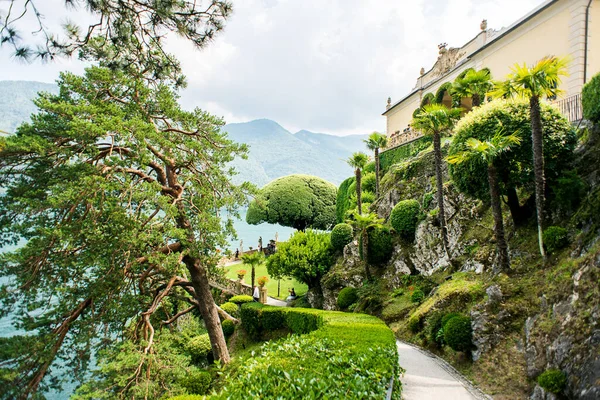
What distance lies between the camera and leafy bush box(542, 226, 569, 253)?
395 inches

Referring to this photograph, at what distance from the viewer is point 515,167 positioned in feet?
39.1

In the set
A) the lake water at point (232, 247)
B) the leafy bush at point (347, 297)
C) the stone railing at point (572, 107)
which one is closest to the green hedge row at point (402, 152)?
the stone railing at point (572, 107)

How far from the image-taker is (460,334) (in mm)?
10328

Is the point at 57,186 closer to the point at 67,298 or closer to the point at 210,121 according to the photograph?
the point at 67,298

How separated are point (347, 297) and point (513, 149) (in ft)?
34.7

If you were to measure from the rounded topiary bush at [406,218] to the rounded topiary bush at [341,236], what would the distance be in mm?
3995

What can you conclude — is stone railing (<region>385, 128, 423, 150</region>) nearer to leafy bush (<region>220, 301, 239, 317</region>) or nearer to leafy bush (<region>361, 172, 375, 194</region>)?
leafy bush (<region>361, 172, 375, 194</region>)

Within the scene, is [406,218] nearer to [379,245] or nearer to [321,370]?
[379,245]

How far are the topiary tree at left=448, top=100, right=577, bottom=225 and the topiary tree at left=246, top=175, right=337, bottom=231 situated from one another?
2388 cm

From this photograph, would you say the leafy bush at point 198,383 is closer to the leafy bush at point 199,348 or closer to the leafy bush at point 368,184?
the leafy bush at point 199,348

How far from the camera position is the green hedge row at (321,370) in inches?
187

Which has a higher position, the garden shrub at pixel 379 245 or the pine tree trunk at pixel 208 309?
the garden shrub at pixel 379 245

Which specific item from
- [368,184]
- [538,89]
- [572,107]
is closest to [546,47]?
[572,107]

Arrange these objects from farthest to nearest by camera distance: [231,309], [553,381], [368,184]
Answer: [368,184]
[231,309]
[553,381]
